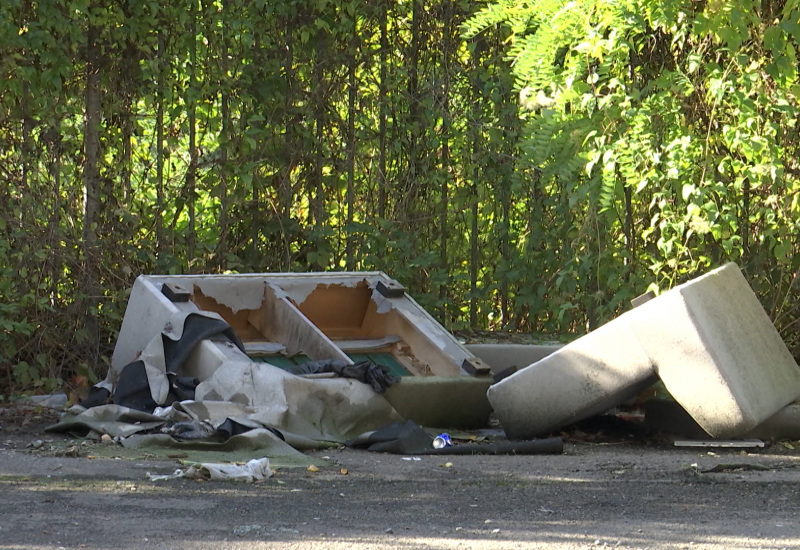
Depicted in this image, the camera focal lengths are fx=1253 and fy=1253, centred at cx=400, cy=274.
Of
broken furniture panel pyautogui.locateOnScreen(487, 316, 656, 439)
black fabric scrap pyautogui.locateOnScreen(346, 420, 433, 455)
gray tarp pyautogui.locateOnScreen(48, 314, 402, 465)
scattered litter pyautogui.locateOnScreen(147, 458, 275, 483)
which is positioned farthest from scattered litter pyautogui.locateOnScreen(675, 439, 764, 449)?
scattered litter pyautogui.locateOnScreen(147, 458, 275, 483)

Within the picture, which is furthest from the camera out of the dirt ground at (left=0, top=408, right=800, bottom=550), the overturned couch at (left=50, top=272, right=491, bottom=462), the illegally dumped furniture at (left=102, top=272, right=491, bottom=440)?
the illegally dumped furniture at (left=102, top=272, right=491, bottom=440)

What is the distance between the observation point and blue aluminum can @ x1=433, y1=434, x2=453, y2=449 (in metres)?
6.67

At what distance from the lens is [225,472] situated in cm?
562

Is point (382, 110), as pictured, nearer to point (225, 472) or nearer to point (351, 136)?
point (351, 136)

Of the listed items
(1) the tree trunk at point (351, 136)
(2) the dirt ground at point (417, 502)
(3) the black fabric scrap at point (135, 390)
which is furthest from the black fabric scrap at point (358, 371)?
(1) the tree trunk at point (351, 136)

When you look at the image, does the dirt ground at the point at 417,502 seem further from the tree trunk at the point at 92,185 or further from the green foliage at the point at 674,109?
the tree trunk at the point at 92,185

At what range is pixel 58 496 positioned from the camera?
5109 mm

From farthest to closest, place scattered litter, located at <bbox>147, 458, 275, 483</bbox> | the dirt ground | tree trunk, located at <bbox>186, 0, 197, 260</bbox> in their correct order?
tree trunk, located at <bbox>186, 0, 197, 260</bbox>
scattered litter, located at <bbox>147, 458, 275, 483</bbox>
the dirt ground

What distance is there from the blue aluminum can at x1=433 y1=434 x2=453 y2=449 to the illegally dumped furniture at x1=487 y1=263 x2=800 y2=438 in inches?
13.2

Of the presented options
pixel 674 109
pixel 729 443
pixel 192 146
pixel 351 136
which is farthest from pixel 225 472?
pixel 351 136

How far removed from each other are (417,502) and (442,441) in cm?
156

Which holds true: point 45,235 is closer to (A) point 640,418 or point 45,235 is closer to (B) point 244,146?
(B) point 244,146

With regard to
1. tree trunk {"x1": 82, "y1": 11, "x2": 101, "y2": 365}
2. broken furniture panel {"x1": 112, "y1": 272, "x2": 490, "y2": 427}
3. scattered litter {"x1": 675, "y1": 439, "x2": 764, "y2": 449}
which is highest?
tree trunk {"x1": 82, "y1": 11, "x2": 101, "y2": 365}

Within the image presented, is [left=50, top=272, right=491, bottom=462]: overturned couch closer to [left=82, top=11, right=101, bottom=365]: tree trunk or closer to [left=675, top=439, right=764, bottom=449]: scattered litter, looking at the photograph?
[left=82, top=11, right=101, bottom=365]: tree trunk
